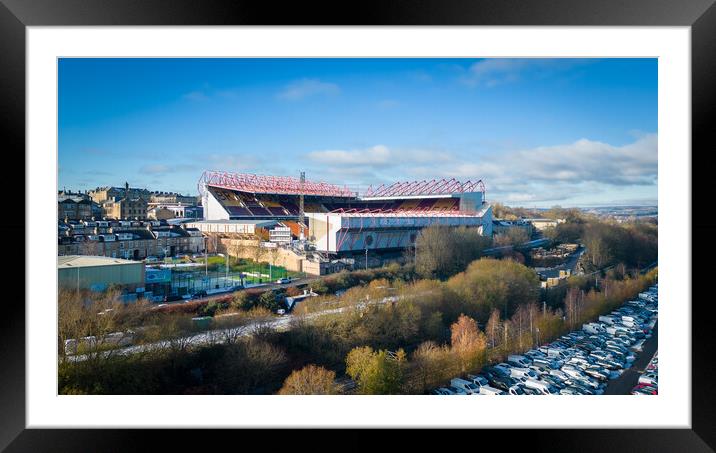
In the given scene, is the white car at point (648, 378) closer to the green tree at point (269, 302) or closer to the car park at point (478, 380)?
the car park at point (478, 380)

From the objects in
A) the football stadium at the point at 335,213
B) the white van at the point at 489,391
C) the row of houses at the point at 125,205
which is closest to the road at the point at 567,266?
the football stadium at the point at 335,213

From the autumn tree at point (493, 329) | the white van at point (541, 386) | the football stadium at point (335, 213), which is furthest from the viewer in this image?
the football stadium at point (335, 213)

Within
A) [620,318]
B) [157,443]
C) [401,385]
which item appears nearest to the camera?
[157,443]

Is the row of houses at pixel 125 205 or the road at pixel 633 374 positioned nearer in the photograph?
the road at pixel 633 374
